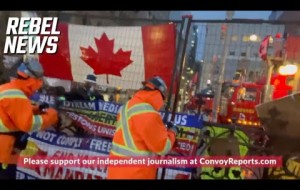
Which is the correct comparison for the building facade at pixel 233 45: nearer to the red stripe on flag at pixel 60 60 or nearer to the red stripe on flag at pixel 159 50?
the red stripe on flag at pixel 159 50

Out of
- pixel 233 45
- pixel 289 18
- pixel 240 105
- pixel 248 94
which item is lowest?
pixel 240 105

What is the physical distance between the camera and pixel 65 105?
3.85m

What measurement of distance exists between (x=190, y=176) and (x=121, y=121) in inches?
37.3

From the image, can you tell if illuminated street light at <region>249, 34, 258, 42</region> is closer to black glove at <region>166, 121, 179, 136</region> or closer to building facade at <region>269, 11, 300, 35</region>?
building facade at <region>269, 11, 300, 35</region>

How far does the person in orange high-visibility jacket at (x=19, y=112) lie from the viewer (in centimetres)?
351

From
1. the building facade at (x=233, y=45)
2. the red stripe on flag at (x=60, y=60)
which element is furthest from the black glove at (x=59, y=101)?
the building facade at (x=233, y=45)

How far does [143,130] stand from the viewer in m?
3.21

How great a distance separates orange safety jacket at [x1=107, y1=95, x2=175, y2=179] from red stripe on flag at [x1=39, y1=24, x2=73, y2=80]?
751 millimetres

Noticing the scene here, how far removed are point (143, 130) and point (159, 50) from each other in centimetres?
92

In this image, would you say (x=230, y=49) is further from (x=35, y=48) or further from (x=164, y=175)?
(x=35, y=48)

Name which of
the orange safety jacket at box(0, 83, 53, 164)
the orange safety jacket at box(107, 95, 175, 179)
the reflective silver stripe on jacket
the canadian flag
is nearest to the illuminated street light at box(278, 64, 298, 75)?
the canadian flag

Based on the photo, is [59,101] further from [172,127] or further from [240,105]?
[240,105]

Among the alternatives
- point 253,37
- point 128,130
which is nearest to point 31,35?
point 128,130
